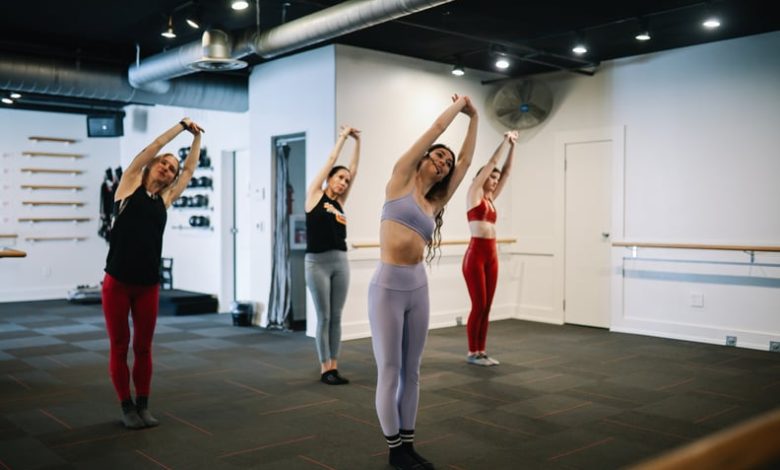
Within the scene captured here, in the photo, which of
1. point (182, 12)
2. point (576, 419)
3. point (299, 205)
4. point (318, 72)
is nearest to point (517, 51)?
point (318, 72)

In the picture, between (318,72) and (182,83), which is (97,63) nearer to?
(182,83)

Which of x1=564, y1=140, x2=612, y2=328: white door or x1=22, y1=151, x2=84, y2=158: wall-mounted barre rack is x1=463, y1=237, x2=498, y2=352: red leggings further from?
x1=22, y1=151, x2=84, y2=158: wall-mounted barre rack

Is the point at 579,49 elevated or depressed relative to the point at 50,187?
elevated

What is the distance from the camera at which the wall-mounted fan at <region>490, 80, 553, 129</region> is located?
7.51 m

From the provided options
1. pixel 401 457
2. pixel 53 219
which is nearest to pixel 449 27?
pixel 401 457

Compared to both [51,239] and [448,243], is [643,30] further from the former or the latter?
[51,239]

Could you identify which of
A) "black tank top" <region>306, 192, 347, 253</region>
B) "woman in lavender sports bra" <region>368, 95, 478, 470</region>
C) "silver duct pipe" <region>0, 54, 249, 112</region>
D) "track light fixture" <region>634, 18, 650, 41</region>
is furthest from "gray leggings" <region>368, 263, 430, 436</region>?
"silver duct pipe" <region>0, 54, 249, 112</region>

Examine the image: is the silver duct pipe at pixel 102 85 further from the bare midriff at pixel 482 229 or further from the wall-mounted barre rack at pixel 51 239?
the bare midriff at pixel 482 229

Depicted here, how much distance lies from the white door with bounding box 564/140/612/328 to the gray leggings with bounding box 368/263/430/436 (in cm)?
481

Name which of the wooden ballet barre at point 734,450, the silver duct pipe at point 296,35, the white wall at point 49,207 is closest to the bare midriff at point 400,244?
the silver duct pipe at point 296,35

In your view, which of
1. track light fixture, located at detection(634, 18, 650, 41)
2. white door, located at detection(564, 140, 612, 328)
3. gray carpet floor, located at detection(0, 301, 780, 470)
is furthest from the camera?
white door, located at detection(564, 140, 612, 328)

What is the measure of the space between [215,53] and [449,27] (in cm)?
204

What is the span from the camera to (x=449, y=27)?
6184mm

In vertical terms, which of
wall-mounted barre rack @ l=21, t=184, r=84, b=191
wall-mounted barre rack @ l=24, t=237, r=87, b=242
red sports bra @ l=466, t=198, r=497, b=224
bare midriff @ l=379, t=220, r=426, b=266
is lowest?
wall-mounted barre rack @ l=24, t=237, r=87, b=242
